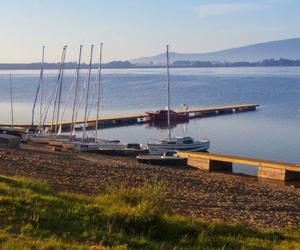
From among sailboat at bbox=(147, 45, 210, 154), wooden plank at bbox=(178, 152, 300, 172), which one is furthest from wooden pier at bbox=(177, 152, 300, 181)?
sailboat at bbox=(147, 45, 210, 154)

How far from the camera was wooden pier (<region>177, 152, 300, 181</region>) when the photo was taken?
27.1 metres

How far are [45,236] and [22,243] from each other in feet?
2.24

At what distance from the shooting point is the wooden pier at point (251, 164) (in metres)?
27.1

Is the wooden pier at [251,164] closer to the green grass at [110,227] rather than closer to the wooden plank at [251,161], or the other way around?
the wooden plank at [251,161]

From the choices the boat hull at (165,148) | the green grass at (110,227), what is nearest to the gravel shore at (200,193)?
the green grass at (110,227)

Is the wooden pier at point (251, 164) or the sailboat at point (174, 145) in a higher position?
the sailboat at point (174, 145)

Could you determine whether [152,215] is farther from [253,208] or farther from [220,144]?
[220,144]

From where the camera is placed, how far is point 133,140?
160 feet

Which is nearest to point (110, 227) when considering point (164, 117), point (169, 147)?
point (169, 147)

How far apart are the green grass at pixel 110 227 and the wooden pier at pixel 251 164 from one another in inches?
677

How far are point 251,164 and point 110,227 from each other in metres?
21.6

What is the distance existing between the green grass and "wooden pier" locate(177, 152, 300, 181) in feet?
56.4

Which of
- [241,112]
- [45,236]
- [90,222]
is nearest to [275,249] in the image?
[90,222]

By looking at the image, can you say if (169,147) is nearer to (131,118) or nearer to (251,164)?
(251,164)
